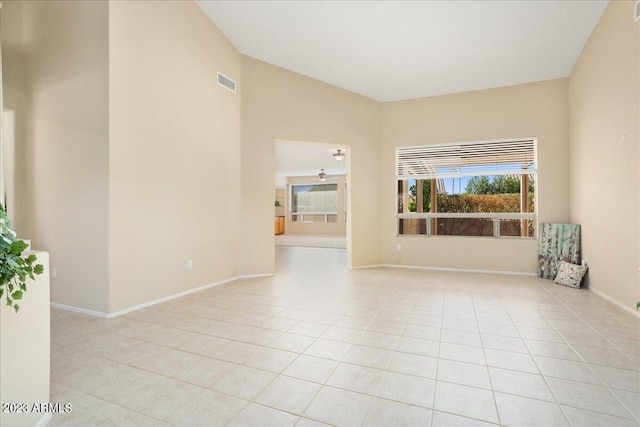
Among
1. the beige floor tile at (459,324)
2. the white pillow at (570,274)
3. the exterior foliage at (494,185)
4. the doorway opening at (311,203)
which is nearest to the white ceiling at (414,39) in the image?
the exterior foliage at (494,185)

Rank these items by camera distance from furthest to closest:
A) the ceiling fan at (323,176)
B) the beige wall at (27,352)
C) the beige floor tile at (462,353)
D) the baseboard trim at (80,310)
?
the ceiling fan at (323,176) < the baseboard trim at (80,310) < the beige floor tile at (462,353) < the beige wall at (27,352)

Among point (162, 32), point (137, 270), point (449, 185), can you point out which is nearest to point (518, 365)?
point (137, 270)

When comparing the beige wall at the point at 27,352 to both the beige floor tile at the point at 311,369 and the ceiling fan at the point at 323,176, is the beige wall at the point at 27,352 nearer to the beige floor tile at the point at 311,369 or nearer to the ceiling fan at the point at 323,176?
the beige floor tile at the point at 311,369

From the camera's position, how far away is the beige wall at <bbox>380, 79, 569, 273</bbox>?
5332 mm

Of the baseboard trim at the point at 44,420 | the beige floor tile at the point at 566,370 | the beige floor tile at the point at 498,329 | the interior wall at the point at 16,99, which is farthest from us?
the interior wall at the point at 16,99

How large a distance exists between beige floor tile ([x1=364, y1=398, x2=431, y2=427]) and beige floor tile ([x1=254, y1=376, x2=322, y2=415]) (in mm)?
377

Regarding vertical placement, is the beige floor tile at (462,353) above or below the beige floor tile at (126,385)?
below

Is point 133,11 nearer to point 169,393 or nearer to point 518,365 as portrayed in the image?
point 169,393

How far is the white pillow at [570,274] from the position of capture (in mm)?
4500

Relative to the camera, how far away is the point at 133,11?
347 cm

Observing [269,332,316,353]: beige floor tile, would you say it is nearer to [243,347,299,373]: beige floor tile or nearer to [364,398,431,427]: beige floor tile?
[243,347,299,373]: beige floor tile

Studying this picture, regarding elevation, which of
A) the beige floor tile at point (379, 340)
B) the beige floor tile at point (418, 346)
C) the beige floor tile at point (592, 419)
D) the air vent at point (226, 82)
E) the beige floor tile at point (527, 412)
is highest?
the air vent at point (226, 82)

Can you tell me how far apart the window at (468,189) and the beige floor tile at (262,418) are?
200 inches

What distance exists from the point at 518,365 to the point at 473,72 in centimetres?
466
